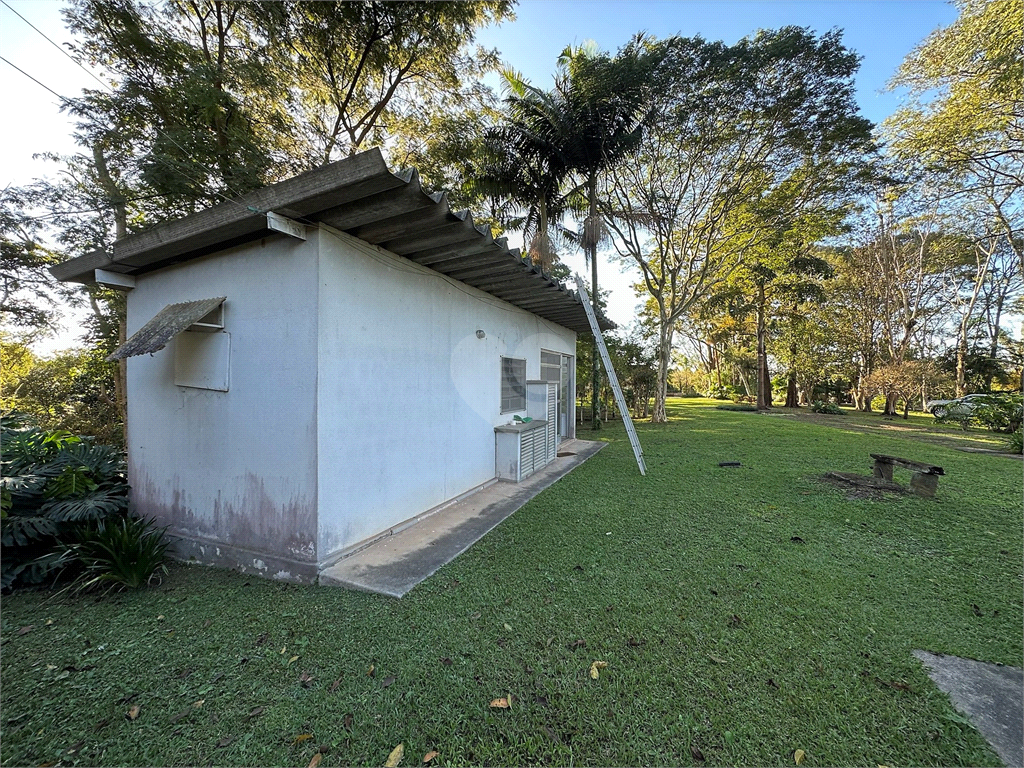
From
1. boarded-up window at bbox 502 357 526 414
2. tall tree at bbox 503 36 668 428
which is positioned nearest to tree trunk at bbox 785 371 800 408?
tall tree at bbox 503 36 668 428

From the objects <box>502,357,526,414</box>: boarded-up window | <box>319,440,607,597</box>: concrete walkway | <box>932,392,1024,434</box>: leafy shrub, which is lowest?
<box>319,440,607,597</box>: concrete walkway

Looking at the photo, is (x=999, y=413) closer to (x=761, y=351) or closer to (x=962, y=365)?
(x=761, y=351)

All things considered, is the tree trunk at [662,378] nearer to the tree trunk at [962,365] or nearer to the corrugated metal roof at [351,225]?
the corrugated metal roof at [351,225]

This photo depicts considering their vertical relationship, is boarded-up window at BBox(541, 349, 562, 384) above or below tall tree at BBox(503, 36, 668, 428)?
below

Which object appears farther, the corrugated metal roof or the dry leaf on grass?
the corrugated metal roof

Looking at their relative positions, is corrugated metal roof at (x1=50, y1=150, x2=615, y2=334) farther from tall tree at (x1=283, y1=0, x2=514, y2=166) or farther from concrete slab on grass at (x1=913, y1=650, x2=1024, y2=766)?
tall tree at (x1=283, y1=0, x2=514, y2=166)

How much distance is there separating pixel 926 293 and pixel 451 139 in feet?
84.4

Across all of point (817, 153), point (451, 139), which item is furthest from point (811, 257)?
point (451, 139)

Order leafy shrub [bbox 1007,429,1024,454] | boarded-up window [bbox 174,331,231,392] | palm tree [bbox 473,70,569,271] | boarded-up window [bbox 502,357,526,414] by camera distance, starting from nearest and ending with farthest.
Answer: boarded-up window [bbox 174,331,231,392] → boarded-up window [bbox 502,357,526,414] → leafy shrub [bbox 1007,429,1024,454] → palm tree [bbox 473,70,569,271]

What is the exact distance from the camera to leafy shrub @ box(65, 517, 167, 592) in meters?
2.76

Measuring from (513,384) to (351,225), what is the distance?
3865mm

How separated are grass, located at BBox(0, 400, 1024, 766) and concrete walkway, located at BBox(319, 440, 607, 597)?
13 cm

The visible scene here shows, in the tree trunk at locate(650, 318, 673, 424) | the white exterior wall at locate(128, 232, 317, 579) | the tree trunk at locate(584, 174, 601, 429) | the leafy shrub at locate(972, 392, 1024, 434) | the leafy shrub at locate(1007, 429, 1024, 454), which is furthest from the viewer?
the tree trunk at locate(650, 318, 673, 424)

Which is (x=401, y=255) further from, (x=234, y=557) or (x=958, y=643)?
(x=958, y=643)
